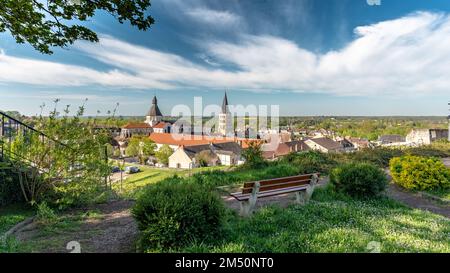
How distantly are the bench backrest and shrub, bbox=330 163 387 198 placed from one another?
4.49 feet

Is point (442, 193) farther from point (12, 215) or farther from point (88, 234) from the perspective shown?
point (12, 215)

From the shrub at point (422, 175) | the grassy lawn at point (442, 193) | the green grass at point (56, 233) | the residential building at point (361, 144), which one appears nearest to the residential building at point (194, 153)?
the residential building at point (361, 144)

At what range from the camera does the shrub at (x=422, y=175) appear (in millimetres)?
7266

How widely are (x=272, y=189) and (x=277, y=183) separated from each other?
0.16 metres

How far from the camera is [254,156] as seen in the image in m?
10.2

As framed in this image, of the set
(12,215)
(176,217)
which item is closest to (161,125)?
(12,215)

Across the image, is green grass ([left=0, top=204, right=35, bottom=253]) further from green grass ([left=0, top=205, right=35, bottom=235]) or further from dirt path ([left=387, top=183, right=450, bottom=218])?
dirt path ([left=387, top=183, right=450, bottom=218])

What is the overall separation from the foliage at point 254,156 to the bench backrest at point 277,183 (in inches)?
183

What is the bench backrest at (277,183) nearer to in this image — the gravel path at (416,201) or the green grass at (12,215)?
the gravel path at (416,201)

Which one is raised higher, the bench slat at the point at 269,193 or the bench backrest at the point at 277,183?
the bench backrest at the point at 277,183

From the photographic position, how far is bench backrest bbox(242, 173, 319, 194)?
4.56 metres

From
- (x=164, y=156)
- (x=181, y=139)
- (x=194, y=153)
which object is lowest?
(x=164, y=156)

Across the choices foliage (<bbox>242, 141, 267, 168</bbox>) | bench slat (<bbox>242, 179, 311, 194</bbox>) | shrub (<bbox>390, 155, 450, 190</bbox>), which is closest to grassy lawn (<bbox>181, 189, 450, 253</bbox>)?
bench slat (<bbox>242, 179, 311, 194</bbox>)
